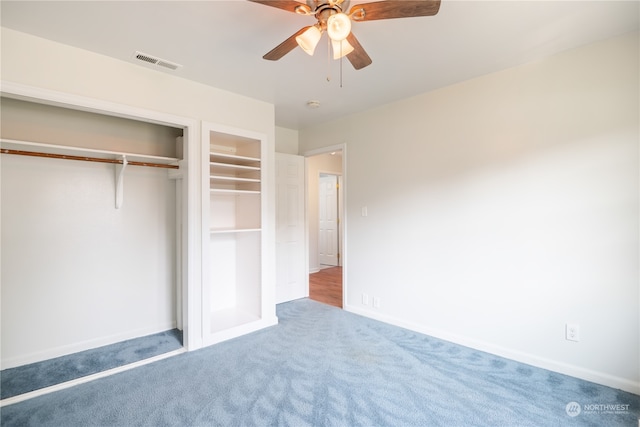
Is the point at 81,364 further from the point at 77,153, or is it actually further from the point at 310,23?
the point at 310,23

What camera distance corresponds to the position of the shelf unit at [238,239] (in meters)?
3.21

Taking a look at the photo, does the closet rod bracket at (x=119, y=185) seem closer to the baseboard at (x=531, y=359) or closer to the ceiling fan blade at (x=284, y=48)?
the ceiling fan blade at (x=284, y=48)

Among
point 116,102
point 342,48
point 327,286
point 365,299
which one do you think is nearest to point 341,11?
point 342,48

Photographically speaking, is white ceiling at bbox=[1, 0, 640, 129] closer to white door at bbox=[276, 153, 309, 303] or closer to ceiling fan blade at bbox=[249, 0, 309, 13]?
ceiling fan blade at bbox=[249, 0, 309, 13]

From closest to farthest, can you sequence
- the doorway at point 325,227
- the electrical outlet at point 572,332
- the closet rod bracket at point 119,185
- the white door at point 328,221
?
the electrical outlet at point 572,332, the closet rod bracket at point 119,185, the doorway at point 325,227, the white door at point 328,221

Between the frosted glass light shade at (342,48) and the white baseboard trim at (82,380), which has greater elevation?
the frosted glass light shade at (342,48)

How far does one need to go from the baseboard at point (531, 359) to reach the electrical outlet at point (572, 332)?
21cm

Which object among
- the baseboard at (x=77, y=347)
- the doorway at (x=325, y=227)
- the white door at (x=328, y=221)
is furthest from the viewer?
the white door at (x=328, y=221)

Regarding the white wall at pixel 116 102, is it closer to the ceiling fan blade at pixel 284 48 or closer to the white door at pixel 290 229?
the white door at pixel 290 229

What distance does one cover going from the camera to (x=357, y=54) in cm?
184

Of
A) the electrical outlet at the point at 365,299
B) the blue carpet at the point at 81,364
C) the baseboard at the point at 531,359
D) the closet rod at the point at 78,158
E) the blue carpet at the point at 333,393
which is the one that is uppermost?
the closet rod at the point at 78,158

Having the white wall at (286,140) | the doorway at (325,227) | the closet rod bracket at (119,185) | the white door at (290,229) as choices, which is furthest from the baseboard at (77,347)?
the white wall at (286,140)

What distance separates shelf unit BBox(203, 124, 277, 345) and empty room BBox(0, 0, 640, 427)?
1.4 inches

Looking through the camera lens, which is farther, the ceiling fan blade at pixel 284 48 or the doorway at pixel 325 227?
the doorway at pixel 325 227
